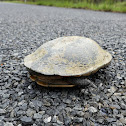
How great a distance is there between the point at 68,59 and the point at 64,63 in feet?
0.25

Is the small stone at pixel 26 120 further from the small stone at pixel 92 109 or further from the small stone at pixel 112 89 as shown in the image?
the small stone at pixel 112 89

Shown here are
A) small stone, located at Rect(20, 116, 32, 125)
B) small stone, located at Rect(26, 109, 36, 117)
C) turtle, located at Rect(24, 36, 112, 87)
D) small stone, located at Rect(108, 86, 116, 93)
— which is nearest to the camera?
small stone, located at Rect(20, 116, 32, 125)

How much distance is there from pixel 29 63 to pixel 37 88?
1.12 feet

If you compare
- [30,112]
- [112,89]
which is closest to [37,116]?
[30,112]

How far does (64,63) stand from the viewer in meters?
1.71

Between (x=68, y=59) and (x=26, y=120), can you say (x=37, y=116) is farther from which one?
(x=68, y=59)

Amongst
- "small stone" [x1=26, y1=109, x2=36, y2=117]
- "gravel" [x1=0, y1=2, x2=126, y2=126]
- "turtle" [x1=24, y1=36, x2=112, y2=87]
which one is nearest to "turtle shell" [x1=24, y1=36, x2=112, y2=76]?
"turtle" [x1=24, y1=36, x2=112, y2=87]

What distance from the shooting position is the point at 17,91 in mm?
1815

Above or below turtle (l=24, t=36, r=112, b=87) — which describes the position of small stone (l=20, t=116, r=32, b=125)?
below

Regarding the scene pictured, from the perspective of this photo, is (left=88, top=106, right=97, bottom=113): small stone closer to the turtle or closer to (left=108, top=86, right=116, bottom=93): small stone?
the turtle

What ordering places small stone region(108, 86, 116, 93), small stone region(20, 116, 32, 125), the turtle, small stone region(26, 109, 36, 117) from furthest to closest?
small stone region(108, 86, 116, 93), the turtle, small stone region(26, 109, 36, 117), small stone region(20, 116, 32, 125)

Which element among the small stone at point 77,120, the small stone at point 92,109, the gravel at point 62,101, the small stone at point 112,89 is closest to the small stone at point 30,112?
the gravel at point 62,101

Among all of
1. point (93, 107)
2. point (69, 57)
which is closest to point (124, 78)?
point (93, 107)

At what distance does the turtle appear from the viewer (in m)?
1.62
